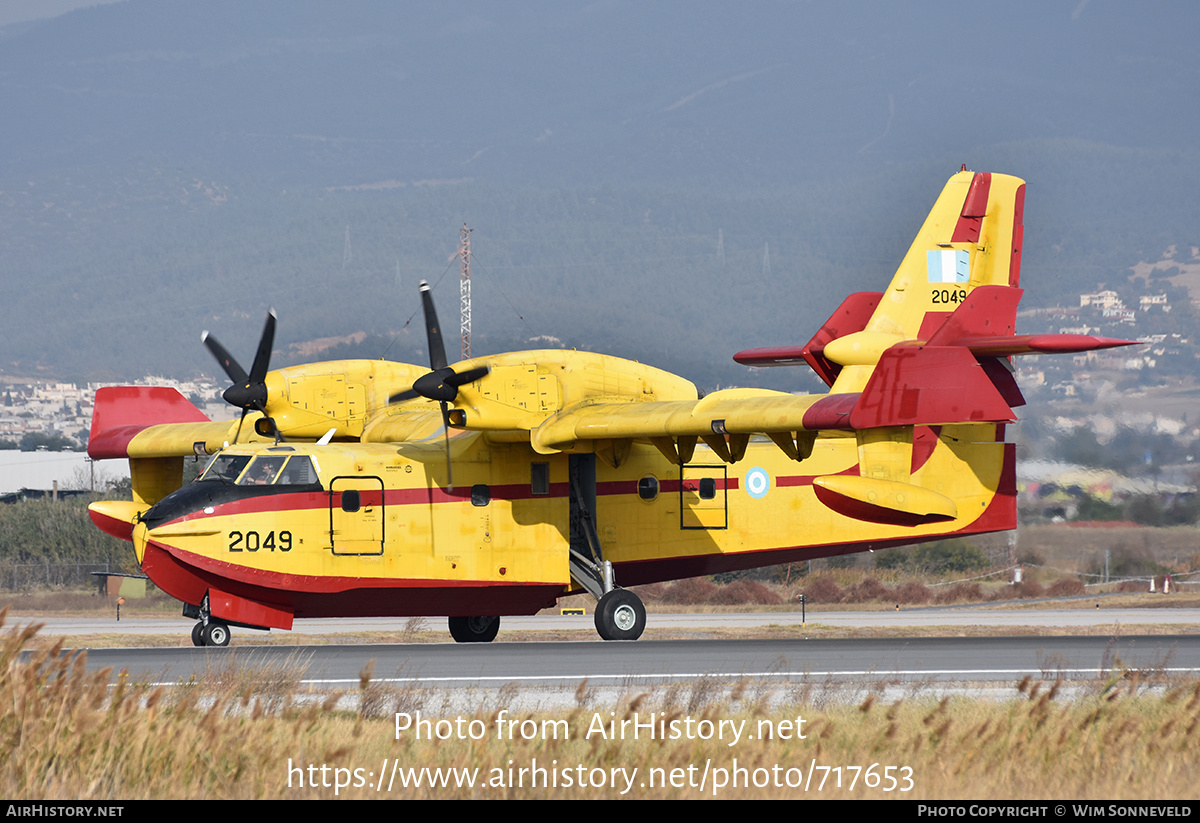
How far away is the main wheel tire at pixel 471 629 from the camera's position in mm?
27250

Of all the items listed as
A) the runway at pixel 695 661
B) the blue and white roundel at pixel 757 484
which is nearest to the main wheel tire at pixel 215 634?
the runway at pixel 695 661

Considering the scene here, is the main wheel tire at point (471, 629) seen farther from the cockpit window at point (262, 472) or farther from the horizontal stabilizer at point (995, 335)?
the horizontal stabilizer at point (995, 335)

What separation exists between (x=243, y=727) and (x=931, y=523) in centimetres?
1695

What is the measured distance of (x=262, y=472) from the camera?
23250 millimetres

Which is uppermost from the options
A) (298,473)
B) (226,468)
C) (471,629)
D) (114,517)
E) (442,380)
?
(442,380)

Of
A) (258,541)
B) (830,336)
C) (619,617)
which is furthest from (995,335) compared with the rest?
(258,541)

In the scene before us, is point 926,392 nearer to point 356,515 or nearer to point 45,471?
point 356,515

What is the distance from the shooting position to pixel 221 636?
23.5 metres

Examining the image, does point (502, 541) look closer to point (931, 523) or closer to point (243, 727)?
point (931, 523)

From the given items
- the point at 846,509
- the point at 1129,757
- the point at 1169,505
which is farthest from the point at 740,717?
the point at 1169,505

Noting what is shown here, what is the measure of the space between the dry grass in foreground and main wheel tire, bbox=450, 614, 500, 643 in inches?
570

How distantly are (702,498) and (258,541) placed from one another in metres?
8.18

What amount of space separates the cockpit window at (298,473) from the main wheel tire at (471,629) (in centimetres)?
509

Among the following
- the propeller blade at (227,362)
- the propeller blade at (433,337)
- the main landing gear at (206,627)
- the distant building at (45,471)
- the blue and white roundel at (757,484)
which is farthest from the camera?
the distant building at (45,471)
